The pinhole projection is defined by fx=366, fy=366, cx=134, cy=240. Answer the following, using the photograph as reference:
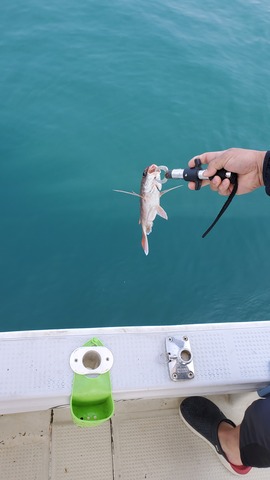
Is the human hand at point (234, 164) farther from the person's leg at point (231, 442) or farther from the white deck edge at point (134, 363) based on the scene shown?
the person's leg at point (231, 442)

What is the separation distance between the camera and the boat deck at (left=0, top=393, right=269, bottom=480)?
2.70 m

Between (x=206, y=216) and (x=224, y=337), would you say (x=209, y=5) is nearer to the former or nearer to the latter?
(x=206, y=216)

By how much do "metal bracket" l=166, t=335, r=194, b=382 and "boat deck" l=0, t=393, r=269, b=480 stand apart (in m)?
0.90

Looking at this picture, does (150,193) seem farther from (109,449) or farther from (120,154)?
(120,154)

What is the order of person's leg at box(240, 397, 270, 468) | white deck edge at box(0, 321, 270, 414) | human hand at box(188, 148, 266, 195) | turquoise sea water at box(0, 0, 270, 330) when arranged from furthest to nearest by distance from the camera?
turquoise sea water at box(0, 0, 270, 330), human hand at box(188, 148, 266, 195), person's leg at box(240, 397, 270, 468), white deck edge at box(0, 321, 270, 414)

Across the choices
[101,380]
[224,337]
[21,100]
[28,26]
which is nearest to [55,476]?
[101,380]

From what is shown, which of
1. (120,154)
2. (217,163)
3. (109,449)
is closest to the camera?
(217,163)

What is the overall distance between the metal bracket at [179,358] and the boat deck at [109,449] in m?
0.90

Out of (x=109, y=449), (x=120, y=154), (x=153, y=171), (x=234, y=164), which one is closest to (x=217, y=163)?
(x=234, y=164)

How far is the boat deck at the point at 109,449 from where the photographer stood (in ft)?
8.86

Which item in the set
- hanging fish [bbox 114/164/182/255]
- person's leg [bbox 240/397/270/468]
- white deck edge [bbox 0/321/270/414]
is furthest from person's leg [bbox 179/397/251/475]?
hanging fish [bbox 114/164/182/255]

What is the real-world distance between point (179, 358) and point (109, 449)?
3.53 ft

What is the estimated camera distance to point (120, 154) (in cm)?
589

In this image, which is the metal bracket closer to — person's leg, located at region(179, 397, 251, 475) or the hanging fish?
Result: person's leg, located at region(179, 397, 251, 475)
